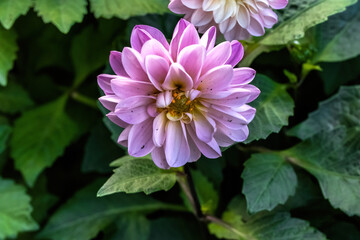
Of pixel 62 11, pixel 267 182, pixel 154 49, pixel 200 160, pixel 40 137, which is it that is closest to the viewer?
pixel 154 49

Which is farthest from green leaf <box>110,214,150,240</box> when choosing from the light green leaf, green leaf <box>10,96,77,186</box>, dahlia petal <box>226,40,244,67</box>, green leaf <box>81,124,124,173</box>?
dahlia petal <box>226,40,244,67</box>

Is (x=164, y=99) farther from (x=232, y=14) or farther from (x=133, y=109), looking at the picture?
(x=232, y=14)

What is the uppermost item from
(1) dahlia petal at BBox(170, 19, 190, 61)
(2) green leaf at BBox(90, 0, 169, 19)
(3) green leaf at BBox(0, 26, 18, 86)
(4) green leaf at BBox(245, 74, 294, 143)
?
(1) dahlia petal at BBox(170, 19, 190, 61)

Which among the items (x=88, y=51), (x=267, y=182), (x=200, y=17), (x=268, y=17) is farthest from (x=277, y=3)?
(x=88, y=51)

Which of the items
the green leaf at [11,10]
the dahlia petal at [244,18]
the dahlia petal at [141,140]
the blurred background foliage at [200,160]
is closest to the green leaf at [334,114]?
the blurred background foliage at [200,160]

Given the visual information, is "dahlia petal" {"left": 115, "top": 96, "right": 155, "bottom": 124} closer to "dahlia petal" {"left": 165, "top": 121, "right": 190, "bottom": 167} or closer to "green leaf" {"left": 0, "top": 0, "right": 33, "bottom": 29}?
"dahlia petal" {"left": 165, "top": 121, "right": 190, "bottom": 167}

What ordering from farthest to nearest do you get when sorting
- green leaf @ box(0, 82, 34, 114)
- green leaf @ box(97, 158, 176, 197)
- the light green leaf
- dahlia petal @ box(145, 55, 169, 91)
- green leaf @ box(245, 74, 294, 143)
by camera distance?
green leaf @ box(0, 82, 34, 114)
the light green leaf
green leaf @ box(245, 74, 294, 143)
green leaf @ box(97, 158, 176, 197)
dahlia petal @ box(145, 55, 169, 91)
